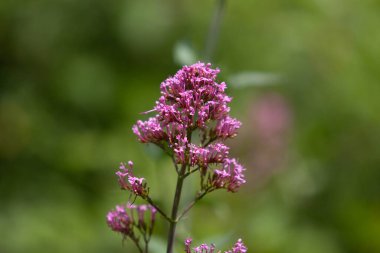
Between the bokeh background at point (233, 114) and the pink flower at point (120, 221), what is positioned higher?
the bokeh background at point (233, 114)

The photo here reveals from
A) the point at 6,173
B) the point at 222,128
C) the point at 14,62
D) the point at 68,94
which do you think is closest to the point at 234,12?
the point at 68,94

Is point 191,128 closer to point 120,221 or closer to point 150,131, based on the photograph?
point 150,131

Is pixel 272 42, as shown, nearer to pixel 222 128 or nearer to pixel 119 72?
pixel 119 72

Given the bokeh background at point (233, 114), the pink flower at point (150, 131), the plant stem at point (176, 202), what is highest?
the bokeh background at point (233, 114)

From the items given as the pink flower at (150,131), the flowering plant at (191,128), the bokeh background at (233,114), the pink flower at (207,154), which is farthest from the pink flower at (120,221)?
the bokeh background at (233,114)

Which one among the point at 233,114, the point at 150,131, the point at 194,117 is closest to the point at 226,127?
the point at 194,117

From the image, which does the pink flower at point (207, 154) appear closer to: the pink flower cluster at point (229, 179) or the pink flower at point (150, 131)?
the pink flower cluster at point (229, 179)
